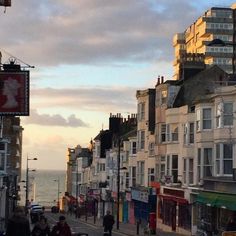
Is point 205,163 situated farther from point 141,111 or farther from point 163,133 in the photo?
point 141,111

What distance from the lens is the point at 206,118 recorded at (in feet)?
153

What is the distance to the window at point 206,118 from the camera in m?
46.6

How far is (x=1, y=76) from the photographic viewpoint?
23.1m


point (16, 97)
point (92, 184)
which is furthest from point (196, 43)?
point (16, 97)

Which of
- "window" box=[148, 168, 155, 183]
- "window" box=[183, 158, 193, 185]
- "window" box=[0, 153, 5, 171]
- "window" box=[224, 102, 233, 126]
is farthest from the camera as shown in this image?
"window" box=[0, 153, 5, 171]

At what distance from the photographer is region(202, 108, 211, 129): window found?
46594 mm

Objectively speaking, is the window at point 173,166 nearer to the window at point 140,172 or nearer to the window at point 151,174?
the window at point 151,174

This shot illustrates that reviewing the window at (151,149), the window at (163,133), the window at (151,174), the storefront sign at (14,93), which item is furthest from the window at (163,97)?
the storefront sign at (14,93)

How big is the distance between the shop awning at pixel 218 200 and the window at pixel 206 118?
15.1 ft

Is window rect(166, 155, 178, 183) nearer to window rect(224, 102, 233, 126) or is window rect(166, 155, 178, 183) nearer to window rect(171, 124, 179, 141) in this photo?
window rect(171, 124, 179, 141)

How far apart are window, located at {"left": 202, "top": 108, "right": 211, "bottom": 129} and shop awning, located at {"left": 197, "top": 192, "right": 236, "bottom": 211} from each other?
4.60 meters

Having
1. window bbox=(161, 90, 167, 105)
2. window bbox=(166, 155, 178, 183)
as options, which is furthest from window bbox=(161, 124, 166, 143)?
window bbox=(166, 155, 178, 183)

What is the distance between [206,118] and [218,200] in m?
7.44

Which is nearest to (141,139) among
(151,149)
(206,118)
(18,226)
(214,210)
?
(151,149)
